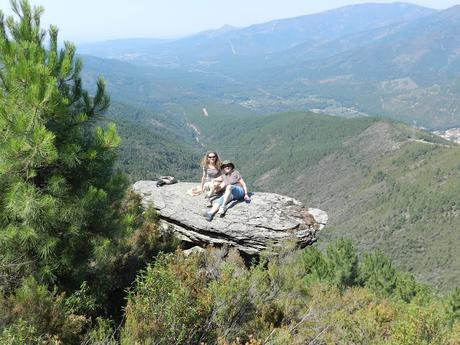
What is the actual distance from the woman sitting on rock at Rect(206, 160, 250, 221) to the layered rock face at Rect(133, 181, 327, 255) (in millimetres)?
254

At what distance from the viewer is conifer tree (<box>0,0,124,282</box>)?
760 centimetres

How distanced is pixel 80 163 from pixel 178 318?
393 cm

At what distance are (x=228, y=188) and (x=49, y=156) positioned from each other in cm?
711

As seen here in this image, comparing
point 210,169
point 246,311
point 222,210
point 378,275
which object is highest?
point 210,169

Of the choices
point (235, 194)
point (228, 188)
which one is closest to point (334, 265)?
point (235, 194)

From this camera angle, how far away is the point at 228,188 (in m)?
13.7

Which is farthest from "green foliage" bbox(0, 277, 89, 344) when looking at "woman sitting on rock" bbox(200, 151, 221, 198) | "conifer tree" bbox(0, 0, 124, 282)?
"woman sitting on rock" bbox(200, 151, 221, 198)

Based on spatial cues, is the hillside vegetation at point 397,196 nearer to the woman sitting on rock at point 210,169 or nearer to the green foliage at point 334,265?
the green foliage at point 334,265

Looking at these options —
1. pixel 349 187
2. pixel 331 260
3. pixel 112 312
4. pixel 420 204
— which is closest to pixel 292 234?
pixel 112 312

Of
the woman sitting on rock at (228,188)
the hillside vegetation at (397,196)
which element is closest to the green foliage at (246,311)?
the woman sitting on rock at (228,188)

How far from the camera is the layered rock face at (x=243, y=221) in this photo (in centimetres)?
1346

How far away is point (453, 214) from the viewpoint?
12162 cm

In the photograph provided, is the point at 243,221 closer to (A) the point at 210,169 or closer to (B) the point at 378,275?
(A) the point at 210,169

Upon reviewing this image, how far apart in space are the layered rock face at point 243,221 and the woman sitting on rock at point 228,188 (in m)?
0.25
